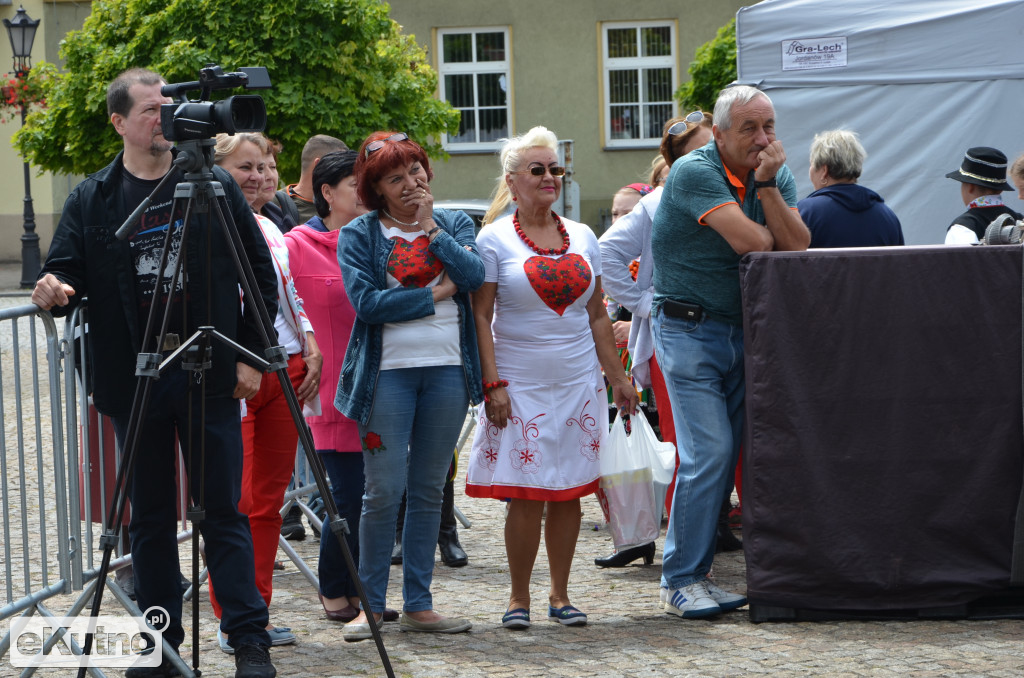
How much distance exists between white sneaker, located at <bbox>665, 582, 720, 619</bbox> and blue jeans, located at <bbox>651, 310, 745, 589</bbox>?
32 mm

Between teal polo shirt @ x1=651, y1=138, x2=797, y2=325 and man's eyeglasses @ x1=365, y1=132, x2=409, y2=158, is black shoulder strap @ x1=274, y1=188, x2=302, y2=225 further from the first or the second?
teal polo shirt @ x1=651, y1=138, x2=797, y2=325

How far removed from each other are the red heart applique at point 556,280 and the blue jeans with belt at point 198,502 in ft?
4.06

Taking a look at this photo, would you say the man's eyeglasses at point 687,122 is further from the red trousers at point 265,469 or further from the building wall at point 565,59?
the building wall at point 565,59

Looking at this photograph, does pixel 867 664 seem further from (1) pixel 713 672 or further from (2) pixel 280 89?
(2) pixel 280 89

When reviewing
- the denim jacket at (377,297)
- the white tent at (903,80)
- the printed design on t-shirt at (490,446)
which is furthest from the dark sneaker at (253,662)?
the white tent at (903,80)

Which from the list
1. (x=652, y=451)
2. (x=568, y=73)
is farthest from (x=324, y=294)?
(x=568, y=73)

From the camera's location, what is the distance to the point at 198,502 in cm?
421

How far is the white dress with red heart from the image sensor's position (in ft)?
15.9

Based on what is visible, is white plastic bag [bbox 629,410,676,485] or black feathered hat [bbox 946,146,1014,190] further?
black feathered hat [bbox 946,146,1014,190]

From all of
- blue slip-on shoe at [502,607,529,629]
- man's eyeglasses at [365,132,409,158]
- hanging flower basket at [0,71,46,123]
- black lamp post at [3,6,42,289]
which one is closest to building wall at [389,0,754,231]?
black lamp post at [3,6,42,289]

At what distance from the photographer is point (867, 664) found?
166 inches

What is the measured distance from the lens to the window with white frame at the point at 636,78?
27.1 metres

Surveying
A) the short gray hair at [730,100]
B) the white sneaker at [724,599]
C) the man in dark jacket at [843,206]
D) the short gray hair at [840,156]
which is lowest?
the white sneaker at [724,599]

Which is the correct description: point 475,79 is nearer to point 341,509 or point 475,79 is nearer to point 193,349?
point 341,509
